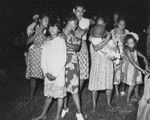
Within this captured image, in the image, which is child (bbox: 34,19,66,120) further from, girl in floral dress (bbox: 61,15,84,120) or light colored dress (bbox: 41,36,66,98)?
girl in floral dress (bbox: 61,15,84,120)

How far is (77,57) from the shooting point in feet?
19.7

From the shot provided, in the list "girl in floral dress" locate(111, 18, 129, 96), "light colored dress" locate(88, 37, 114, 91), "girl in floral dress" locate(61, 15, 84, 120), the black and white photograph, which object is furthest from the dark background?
"girl in floral dress" locate(61, 15, 84, 120)

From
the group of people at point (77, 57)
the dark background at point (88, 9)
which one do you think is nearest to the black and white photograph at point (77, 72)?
the group of people at point (77, 57)

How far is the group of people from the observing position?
552 cm

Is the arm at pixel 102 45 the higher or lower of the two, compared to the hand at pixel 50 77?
higher

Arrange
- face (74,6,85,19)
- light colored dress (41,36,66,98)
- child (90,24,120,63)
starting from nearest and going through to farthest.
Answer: light colored dress (41,36,66,98) < child (90,24,120,63) < face (74,6,85,19)

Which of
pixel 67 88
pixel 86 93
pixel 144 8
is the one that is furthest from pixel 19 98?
Answer: pixel 144 8

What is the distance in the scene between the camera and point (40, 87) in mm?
8469

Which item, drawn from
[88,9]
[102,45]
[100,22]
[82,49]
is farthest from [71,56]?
[88,9]

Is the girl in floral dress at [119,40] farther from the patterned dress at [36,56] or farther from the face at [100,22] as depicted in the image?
the patterned dress at [36,56]

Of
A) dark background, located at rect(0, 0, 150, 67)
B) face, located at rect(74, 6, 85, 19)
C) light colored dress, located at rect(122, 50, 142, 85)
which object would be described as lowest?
light colored dress, located at rect(122, 50, 142, 85)

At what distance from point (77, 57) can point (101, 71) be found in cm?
63

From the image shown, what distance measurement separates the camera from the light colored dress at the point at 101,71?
247 inches

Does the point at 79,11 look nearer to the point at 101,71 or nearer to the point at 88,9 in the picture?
the point at 101,71
